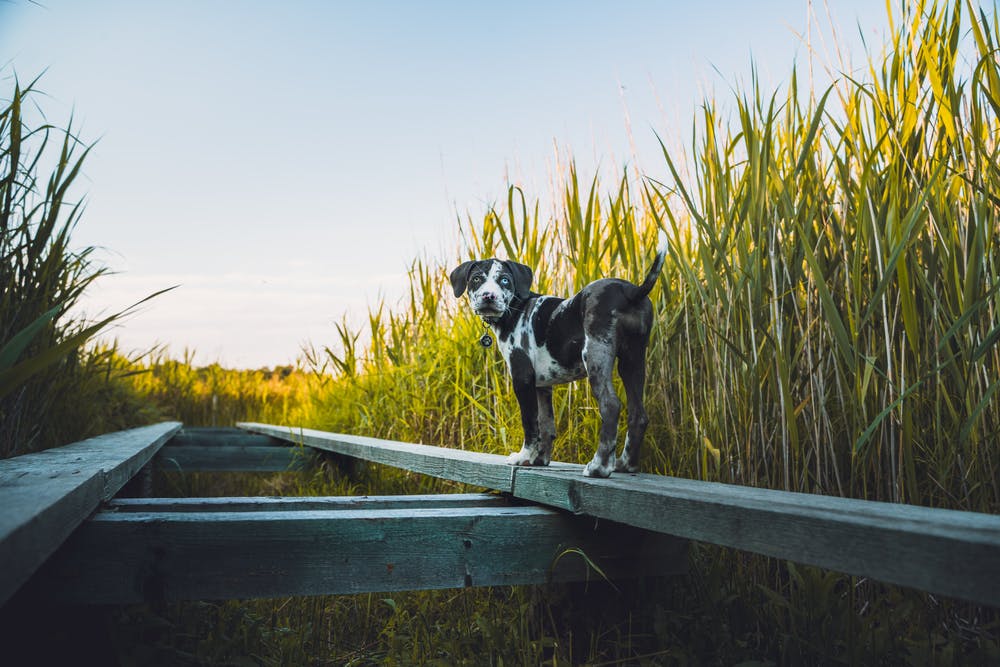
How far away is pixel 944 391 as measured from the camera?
1846 millimetres

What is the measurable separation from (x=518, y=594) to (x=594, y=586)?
0.48 m

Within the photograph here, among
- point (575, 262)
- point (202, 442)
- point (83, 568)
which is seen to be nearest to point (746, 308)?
point (575, 262)

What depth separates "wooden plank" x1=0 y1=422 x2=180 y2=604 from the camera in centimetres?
101

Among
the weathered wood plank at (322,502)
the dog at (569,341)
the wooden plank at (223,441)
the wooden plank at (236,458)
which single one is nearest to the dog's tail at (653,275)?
the dog at (569,341)

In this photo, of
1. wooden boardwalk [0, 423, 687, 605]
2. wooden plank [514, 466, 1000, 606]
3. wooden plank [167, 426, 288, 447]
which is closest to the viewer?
wooden plank [514, 466, 1000, 606]

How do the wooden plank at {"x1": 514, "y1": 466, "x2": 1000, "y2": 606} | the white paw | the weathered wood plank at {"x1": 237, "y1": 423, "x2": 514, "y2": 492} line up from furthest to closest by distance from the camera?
the weathered wood plank at {"x1": 237, "y1": 423, "x2": 514, "y2": 492} < the white paw < the wooden plank at {"x1": 514, "y1": 466, "x2": 1000, "y2": 606}

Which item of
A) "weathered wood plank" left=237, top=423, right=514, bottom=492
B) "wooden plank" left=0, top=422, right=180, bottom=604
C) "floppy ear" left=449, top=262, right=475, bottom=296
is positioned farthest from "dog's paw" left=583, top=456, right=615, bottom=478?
"wooden plank" left=0, top=422, right=180, bottom=604

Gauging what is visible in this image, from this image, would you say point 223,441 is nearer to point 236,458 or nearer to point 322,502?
point 236,458

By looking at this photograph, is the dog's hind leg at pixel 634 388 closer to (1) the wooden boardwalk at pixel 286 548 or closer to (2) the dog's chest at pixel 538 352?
(2) the dog's chest at pixel 538 352

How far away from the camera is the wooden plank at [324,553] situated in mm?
1657

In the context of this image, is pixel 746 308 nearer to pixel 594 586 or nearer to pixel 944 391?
pixel 944 391

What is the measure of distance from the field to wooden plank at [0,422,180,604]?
502 mm

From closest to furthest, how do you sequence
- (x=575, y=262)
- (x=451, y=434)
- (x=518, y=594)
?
(x=518, y=594) → (x=575, y=262) → (x=451, y=434)

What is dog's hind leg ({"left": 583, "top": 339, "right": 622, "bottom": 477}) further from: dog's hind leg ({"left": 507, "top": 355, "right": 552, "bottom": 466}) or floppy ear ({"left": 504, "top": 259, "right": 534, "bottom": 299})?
floppy ear ({"left": 504, "top": 259, "right": 534, "bottom": 299})
